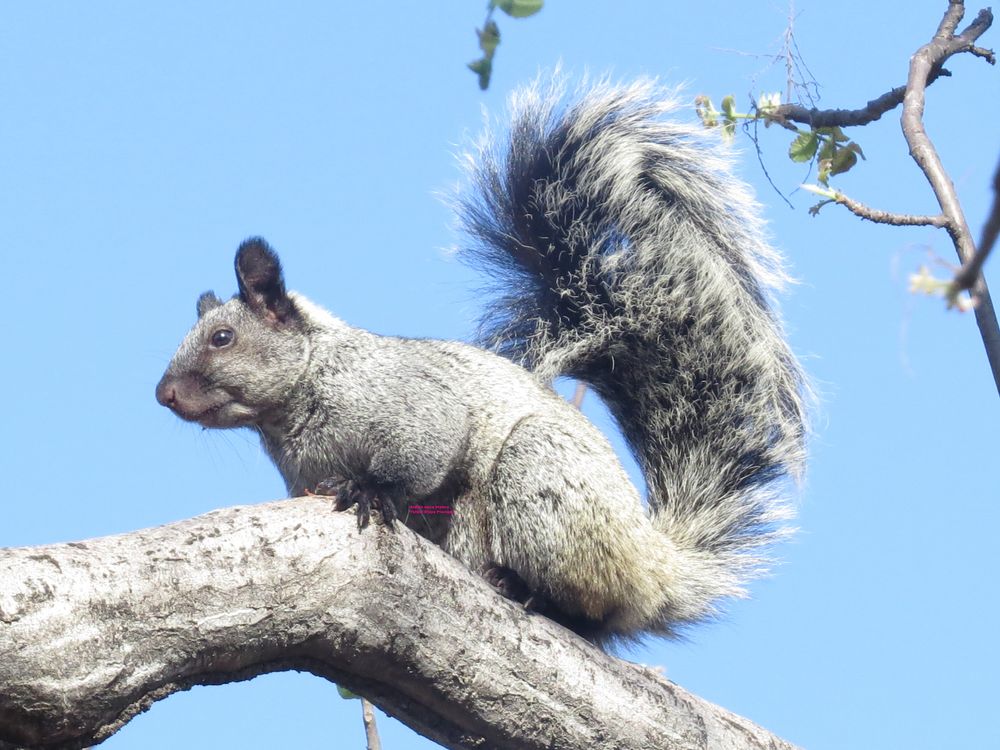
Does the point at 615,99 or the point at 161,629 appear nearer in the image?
the point at 161,629

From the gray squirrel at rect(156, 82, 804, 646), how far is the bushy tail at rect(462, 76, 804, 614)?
1 centimetres

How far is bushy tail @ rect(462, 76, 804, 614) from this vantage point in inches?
234

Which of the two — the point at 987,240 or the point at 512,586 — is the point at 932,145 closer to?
the point at 987,240

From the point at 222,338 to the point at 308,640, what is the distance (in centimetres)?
168

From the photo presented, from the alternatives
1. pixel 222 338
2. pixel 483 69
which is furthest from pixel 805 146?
pixel 483 69

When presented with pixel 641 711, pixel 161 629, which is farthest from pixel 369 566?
pixel 641 711

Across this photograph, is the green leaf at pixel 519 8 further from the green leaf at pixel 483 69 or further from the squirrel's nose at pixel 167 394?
the squirrel's nose at pixel 167 394

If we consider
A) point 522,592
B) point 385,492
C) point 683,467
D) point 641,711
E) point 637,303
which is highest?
point 637,303

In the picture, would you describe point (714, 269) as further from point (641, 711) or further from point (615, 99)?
point (641, 711)

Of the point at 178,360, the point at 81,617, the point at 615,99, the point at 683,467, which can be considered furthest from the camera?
the point at 615,99

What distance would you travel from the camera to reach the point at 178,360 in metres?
5.27

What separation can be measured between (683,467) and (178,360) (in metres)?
2.50

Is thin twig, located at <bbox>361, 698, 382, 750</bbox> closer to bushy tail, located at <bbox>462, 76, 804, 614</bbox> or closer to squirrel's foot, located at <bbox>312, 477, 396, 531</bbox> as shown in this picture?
squirrel's foot, located at <bbox>312, 477, 396, 531</bbox>

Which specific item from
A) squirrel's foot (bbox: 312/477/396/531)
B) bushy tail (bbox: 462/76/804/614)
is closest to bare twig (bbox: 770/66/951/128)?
squirrel's foot (bbox: 312/477/396/531)
